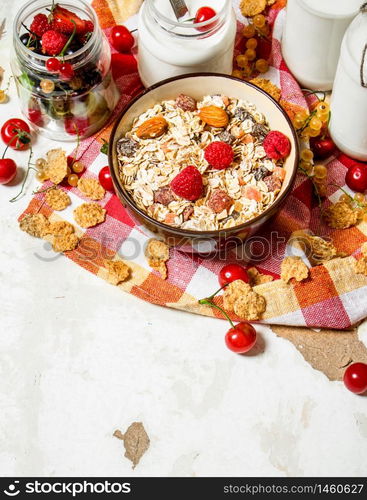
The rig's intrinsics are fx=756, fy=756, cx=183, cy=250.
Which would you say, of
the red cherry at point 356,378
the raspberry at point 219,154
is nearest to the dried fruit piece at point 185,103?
the raspberry at point 219,154

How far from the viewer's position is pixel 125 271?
4.86ft

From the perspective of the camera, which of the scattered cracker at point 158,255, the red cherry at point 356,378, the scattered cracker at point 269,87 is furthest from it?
the scattered cracker at point 269,87

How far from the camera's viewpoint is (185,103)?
150cm

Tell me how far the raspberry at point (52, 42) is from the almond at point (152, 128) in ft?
0.73

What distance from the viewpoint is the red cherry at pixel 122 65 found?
5.47ft

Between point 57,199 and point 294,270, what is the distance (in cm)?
50

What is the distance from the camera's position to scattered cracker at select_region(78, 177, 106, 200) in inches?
60.9

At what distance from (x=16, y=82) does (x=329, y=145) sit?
0.67 metres

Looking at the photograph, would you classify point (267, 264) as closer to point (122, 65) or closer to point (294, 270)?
point (294, 270)

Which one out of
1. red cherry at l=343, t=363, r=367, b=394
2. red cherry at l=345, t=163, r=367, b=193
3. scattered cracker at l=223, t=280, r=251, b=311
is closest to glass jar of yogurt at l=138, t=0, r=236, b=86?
red cherry at l=345, t=163, r=367, b=193

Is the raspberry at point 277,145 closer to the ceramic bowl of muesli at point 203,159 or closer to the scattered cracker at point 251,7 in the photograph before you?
the ceramic bowl of muesli at point 203,159
